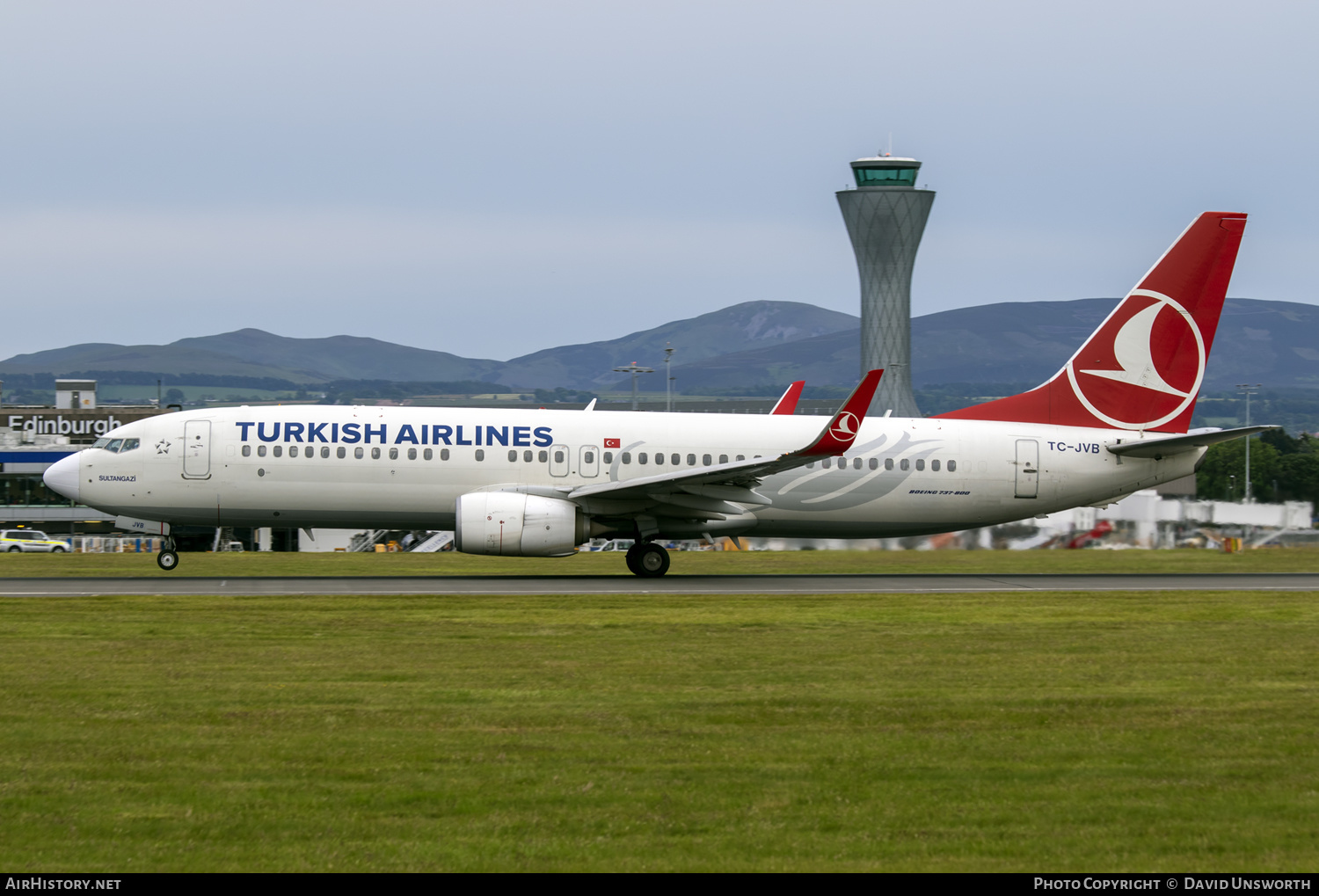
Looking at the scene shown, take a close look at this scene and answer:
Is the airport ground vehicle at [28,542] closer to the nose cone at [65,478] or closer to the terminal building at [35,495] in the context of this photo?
the terminal building at [35,495]

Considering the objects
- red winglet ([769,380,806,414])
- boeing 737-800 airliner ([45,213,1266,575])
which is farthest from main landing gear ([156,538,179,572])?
red winglet ([769,380,806,414])

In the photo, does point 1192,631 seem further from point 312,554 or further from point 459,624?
point 312,554

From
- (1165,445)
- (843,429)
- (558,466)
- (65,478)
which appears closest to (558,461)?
(558,466)

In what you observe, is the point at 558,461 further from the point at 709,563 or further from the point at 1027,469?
the point at 1027,469

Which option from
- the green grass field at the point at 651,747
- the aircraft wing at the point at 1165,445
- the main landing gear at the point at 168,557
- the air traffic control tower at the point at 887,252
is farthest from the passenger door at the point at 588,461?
the air traffic control tower at the point at 887,252

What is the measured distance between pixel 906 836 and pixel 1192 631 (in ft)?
41.1

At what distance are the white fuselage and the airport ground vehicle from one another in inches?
1314

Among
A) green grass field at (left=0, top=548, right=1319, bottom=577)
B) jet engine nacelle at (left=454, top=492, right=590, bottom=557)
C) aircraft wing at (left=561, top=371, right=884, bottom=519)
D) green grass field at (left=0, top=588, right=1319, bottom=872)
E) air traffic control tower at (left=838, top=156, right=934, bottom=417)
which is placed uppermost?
air traffic control tower at (left=838, top=156, right=934, bottom=417)

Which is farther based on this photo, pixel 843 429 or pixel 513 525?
pixel 513 525

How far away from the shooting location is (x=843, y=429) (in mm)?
27109

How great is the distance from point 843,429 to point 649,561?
541 cm

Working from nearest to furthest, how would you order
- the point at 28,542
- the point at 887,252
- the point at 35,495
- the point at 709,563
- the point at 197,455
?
1. the point at 197,455
2. the point at 709,563
3. the point at 28,542
4. the point at 35,495
5. the point at 887,252

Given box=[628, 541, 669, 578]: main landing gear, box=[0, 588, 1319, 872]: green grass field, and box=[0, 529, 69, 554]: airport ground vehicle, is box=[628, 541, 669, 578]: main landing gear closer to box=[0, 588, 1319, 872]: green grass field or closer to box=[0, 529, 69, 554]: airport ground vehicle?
box=[0, 588, 1319, 872]: green grass field

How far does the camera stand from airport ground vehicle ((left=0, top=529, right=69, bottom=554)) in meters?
60.2
